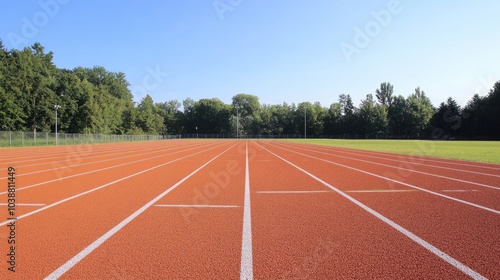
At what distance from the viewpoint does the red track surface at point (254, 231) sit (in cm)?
347

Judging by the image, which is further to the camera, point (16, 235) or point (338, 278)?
point (16, 235)

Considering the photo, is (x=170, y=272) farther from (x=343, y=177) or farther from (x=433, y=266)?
(x=343, y=177)

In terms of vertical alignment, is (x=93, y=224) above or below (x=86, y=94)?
below

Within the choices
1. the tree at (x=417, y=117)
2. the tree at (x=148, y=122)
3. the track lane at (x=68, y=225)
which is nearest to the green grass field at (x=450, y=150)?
the track lane at (x=68, y=225)

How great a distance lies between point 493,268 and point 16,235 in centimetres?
623

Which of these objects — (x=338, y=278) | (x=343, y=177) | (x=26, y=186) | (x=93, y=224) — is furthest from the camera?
(x=343, y=177)

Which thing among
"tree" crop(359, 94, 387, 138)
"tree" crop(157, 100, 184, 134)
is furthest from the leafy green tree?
"tree" crop(359, 94, 387, 138)

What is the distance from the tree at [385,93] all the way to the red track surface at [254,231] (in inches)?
4745

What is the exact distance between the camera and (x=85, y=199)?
23.5 ft

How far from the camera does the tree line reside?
2046 inches

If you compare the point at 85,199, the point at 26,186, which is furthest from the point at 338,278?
the point at 26,186

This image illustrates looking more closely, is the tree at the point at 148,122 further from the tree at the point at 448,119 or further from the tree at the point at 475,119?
the tree at the point at 475,119

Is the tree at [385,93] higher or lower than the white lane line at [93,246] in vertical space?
higher

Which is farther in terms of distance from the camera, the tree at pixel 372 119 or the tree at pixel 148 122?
the tree at pixel 372 119
